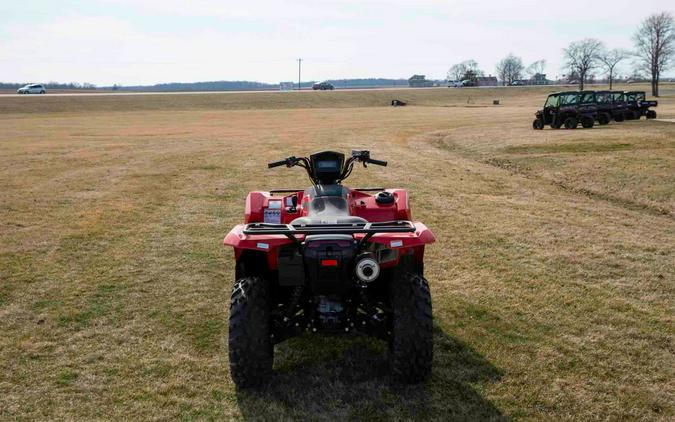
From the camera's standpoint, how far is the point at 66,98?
66.3m

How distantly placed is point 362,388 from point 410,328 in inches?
28.1

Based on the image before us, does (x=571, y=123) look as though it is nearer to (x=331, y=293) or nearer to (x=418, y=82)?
(x=331, y=293)

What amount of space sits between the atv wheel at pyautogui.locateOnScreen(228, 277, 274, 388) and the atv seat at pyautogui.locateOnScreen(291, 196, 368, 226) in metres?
0.67

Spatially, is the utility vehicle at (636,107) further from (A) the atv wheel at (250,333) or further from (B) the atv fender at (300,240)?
(A) the atv wheel at (250,333)

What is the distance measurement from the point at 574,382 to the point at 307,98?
7327 cm

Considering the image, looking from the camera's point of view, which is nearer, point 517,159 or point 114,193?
point 114,193

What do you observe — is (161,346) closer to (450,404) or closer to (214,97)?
(450,404)

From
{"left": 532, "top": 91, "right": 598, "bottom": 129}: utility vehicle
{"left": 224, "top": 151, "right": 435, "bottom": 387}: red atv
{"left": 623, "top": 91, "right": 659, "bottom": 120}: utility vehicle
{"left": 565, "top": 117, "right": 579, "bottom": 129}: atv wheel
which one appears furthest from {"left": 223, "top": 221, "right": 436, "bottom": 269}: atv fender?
{"left": 623, "top": 91, "right": 659, "bottom": 120}: utility vehicle

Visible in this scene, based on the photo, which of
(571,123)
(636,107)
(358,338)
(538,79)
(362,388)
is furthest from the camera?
(538,79)

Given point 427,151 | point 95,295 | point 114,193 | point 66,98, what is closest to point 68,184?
point 114,193

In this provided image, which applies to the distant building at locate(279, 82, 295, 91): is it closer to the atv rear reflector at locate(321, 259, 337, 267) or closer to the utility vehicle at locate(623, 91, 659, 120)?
the utility vehicle at locate(623, 91, 659, 120)

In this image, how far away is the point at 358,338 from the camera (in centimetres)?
573

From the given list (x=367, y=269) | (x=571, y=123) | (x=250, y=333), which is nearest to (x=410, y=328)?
(x=367, y=269)

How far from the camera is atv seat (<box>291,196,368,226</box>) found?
4.83 m
